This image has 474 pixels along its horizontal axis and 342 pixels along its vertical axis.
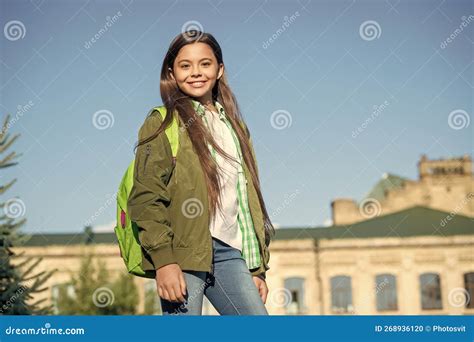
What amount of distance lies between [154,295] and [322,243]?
7849 millimetres

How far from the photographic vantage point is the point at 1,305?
1176 centimetres

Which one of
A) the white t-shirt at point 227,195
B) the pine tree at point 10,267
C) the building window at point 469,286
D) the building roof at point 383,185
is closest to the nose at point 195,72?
the white t-shirt at point 227,195

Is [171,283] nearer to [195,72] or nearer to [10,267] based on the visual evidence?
[195,72]

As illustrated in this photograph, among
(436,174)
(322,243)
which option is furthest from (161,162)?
(436,174)

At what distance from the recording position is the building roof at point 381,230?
1379 inches

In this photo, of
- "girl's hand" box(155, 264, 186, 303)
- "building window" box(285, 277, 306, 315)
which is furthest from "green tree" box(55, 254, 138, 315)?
"girl's hand" box(155, 264, 186, 303)

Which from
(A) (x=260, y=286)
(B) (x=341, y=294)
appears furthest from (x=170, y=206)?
(B) (x=341, y=294)

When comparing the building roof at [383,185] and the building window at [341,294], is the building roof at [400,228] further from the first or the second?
the building roof at [383,185]

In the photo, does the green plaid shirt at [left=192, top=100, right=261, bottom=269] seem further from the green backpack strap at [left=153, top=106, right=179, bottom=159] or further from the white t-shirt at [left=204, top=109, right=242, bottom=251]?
the green backpack strap at [left=153, top=106, right=179, bottom=159]

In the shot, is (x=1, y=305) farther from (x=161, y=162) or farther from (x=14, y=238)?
(x=161, y=162)

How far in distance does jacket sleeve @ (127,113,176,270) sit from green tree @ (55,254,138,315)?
83.5ft

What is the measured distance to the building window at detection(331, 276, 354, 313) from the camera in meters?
34.1

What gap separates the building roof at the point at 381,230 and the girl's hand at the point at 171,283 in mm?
31737

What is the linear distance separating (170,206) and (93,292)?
85.5 feet
